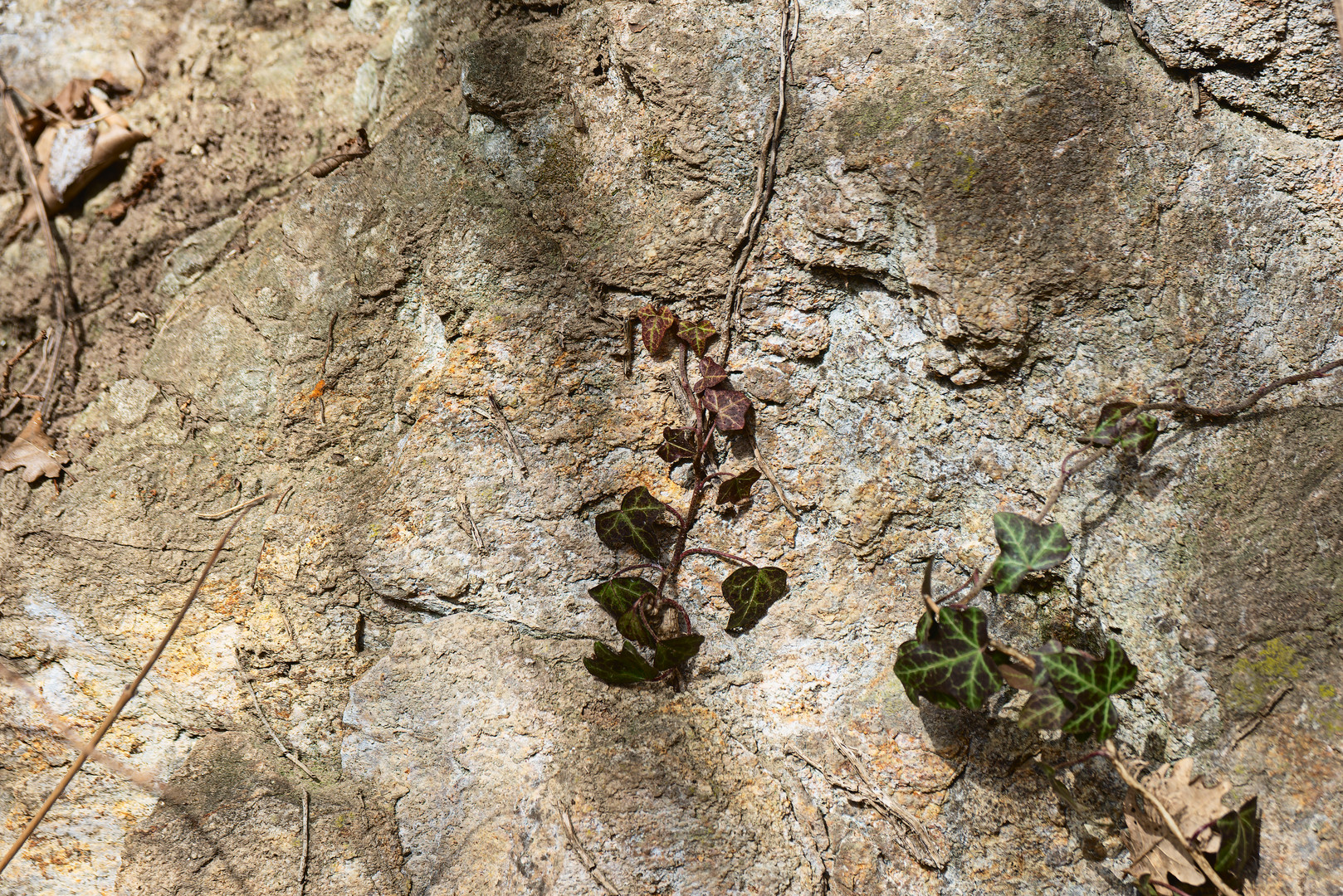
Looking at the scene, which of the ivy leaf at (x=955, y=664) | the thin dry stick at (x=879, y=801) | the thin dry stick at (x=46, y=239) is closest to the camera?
the ivy leaf at (x=955, y=664)

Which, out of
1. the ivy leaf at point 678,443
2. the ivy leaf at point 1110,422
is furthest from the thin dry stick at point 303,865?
the ivy leaf at point 1110,422

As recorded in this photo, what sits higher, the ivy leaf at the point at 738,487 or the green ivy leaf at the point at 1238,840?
the green ivy leaf at the point at 1238,840

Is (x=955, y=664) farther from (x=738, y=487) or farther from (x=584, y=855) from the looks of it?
(x=584, y=855)

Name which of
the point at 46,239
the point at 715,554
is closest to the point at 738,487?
the point at 715,554

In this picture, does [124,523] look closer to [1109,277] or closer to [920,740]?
[920,740]

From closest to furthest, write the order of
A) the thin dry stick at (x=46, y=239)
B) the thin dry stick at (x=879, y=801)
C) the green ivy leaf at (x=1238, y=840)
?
1. the green ivy leaf at (x=1238, y=840)
2. the thin dry stick at (x=879, y=801)
3. the thin dry stick at (x=46, y=239)

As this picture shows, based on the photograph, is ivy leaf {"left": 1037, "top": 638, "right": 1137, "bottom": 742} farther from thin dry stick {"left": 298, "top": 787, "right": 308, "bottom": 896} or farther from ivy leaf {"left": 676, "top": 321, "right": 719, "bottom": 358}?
thin dry stick {"left": 298, "top": 787, "right": 308, "bottom": 896}

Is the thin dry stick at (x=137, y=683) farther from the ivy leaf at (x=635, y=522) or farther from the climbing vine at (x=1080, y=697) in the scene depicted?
the climbing vine at (x=1080, y=697)

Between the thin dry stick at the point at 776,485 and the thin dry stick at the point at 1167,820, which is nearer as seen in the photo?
the thin dry stick at the point at 1167,820
